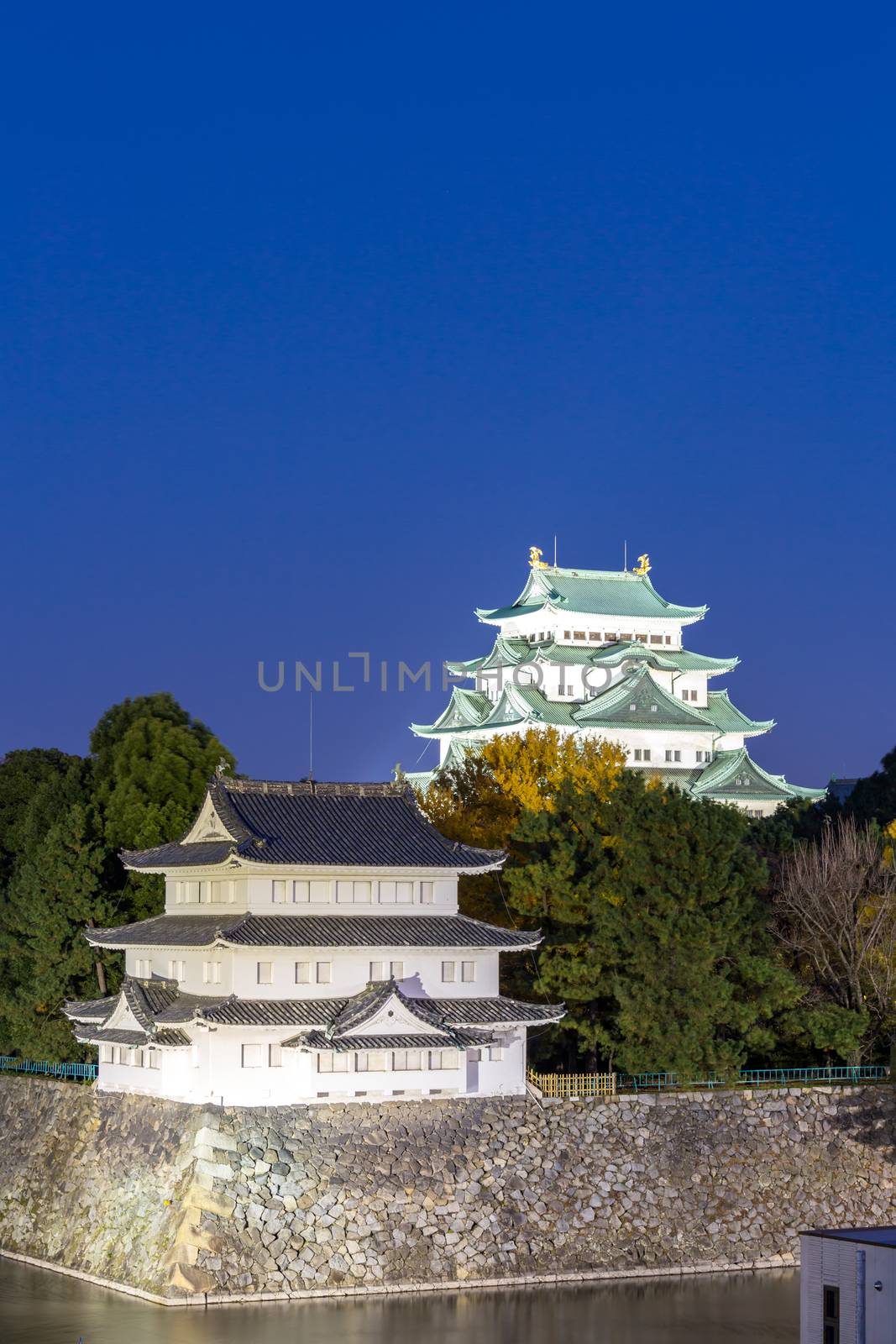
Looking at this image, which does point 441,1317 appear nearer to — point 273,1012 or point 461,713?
point 273,1012

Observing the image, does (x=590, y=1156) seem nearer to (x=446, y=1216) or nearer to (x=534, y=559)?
(x=446, y=1216)

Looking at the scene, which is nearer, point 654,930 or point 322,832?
point 322,832

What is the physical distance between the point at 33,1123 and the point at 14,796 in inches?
532

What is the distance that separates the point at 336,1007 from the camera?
120 ft

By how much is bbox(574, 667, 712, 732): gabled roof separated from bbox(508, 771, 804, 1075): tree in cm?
2454

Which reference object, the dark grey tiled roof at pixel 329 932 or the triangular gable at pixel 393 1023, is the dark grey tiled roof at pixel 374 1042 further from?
the dark grey tiled roof at pixel 329 932

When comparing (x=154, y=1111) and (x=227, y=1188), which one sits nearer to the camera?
(x=227, y=1188)

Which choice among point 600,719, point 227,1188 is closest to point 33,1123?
point 227,1188

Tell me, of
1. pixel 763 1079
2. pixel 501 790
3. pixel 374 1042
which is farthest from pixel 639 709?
pixel 374 1042

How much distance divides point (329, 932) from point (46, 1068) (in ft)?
29.5

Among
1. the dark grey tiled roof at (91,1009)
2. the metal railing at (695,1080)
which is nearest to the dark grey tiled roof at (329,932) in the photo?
the dark grey tiled roof at (91,1009)

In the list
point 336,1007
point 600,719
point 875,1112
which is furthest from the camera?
point 600,719

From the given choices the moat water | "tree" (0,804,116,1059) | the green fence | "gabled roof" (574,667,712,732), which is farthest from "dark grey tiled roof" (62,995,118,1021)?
"gabled roof" (574,667,712,732)

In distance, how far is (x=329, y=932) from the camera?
1457 inches
